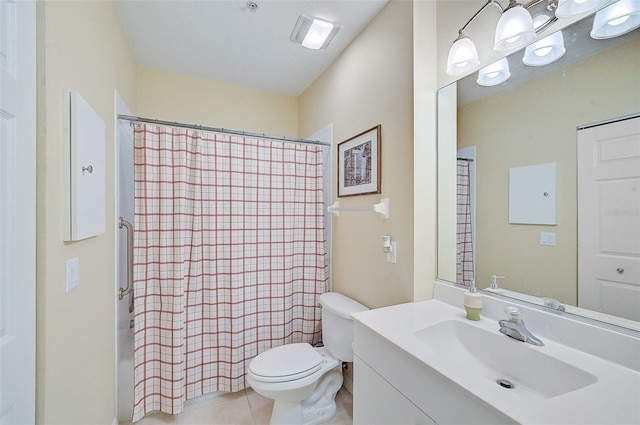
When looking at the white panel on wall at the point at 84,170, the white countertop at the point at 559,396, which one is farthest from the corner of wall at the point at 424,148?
the white panel on wall at the point at 84,170

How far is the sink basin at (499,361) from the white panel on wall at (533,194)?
48cm

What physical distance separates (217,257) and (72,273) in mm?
883

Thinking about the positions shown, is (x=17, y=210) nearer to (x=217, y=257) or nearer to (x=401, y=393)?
(x=217, y=257)

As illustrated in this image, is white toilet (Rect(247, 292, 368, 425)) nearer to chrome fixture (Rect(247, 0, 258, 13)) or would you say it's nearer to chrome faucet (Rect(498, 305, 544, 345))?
chrome faucet (Rect(498, 305, 544, 345))

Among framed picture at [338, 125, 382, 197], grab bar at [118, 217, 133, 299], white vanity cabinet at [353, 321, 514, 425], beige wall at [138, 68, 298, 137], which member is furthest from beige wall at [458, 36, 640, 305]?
grab bar at [118, 217, 133, 299]

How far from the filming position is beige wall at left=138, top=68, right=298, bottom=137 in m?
2.30

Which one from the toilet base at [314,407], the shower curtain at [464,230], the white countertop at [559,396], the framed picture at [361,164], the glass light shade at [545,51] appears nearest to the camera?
the white countertop at [559,396]

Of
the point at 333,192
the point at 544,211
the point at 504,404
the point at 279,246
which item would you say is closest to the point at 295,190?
the point at 333,192

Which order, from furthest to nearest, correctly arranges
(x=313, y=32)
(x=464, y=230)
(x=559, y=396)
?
(x=313, y=32) < (x=464, y=230) < (x=559, y=396)

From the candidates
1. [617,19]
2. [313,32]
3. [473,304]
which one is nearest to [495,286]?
[473,304]

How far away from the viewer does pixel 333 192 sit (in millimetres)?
2172

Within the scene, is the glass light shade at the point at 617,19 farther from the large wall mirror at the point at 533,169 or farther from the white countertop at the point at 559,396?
the white countertop at the point at 559,396

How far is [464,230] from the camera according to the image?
1.38 metres

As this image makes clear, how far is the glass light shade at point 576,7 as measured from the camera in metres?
0.91
